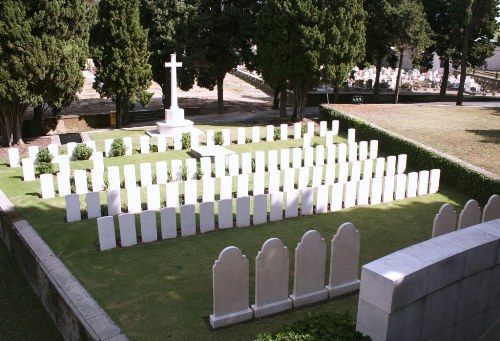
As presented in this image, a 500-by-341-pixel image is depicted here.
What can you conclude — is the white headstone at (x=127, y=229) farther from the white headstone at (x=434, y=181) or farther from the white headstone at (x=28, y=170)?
the white headstone at (x=434, y=181)

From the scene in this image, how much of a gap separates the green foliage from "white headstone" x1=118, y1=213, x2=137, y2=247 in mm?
4386

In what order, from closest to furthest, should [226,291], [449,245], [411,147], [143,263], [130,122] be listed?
[449,245] → [226,291] → [143,263] → [411,147] → [130,122]

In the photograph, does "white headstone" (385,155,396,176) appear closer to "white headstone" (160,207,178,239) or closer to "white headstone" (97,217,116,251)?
"white headstone" (160,207,178,239)

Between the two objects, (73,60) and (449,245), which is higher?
(73,60)

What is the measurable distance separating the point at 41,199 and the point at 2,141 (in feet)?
26.4

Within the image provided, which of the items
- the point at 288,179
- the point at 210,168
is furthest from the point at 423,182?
the point at 210,168

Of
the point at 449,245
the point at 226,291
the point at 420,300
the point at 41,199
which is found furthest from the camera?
the point at 41,199

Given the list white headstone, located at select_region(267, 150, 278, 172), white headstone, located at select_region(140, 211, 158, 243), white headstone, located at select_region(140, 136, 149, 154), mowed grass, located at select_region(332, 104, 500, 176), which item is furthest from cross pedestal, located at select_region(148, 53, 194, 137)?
white headstone, located at select_region(140, 211, 158, 243)

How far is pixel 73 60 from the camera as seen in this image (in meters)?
17.1

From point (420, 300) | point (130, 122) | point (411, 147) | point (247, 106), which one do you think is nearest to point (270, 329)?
point (420, 300)

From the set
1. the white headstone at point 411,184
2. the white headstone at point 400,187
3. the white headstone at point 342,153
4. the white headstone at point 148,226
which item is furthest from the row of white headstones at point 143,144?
the white headstone at point 400,187

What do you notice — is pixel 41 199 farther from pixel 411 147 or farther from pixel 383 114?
pixel 383 114

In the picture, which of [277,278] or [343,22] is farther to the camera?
[343,22]

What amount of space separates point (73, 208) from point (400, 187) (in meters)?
7.57
